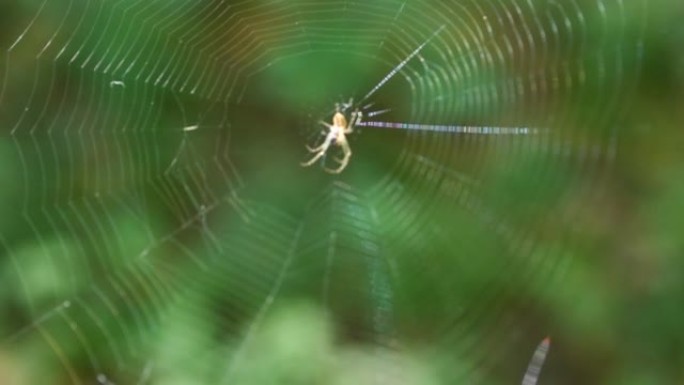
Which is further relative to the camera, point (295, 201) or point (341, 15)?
point (295, 201)

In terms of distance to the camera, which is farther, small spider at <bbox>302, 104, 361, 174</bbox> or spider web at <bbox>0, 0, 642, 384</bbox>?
small spider at <bbox>302, 104, 361, 174</bbox>

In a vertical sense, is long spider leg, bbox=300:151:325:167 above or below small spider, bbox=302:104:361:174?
below

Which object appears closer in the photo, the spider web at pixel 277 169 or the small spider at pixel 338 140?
the spider web at pixel 277 169

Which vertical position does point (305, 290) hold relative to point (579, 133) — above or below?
below

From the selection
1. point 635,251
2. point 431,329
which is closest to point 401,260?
point 431,329

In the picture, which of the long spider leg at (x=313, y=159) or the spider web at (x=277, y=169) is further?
the long spider leg at (x=313, y=159)

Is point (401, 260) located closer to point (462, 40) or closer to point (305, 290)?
point (305, 290)

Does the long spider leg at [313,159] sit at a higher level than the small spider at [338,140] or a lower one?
lower

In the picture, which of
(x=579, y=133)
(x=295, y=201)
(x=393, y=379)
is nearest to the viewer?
(x=393, y=379)
